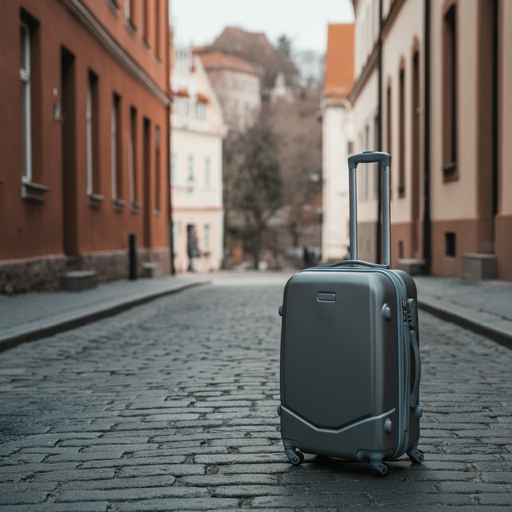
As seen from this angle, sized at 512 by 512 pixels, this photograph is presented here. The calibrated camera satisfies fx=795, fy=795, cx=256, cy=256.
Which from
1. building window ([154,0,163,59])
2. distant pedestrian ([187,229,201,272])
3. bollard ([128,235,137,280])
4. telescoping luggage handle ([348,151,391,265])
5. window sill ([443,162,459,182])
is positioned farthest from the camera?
distant pedestrian ([187,229,201,272])

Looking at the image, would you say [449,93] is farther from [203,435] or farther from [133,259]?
[203,435]

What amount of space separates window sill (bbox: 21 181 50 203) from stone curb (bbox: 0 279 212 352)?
214 cm

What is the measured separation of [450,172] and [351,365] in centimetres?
1336

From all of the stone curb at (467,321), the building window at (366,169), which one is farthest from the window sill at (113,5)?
the building window at (366,169)

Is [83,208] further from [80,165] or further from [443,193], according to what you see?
[443,193]

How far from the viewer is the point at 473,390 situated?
17.7ft

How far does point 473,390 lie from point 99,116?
1322cm

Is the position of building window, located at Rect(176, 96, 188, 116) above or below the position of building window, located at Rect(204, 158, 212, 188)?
above

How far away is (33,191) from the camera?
1256 cm

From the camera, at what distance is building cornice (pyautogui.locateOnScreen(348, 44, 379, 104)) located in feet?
86.6

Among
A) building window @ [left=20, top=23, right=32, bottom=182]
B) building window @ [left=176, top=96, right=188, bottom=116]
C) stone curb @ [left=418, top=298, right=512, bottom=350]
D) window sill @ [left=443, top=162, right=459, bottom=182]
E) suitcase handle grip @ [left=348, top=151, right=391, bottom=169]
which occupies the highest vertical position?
building window @ [left=176, top=96, right=188, bottom=116]

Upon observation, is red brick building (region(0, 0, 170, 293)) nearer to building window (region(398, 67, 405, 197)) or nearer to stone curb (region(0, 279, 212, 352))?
stone curb (region(0, 279, 212, 352))

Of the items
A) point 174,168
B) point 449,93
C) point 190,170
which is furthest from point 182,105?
point 449,93

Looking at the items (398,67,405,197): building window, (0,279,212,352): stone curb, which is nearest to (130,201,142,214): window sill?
(0,279,212,352): stone curb
